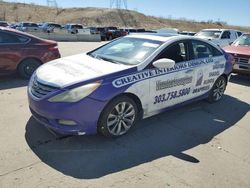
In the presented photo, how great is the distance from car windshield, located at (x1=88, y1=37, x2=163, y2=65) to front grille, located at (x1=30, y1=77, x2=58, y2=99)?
4.24ft

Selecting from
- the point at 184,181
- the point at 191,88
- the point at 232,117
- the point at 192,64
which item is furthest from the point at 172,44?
the point at 184,181

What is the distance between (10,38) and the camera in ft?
24.6

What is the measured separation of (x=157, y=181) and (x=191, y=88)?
262 centimetres

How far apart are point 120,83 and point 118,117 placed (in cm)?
55

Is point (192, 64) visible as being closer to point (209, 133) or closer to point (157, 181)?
point (209, 133)

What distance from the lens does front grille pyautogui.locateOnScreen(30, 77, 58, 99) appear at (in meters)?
4.02

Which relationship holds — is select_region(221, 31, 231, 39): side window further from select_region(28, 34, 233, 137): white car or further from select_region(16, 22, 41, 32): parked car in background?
select_region(16, 22, 41, 32): parked car in background

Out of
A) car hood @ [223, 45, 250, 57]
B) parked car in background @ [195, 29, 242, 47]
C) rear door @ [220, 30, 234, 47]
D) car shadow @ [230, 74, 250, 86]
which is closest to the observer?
car hood @ [223, 45, 250, 57]

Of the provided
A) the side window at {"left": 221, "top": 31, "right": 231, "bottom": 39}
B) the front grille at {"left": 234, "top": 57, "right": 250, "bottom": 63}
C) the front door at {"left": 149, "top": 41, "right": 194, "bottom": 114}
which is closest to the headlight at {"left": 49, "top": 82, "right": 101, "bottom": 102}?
the front door at {"left": 149, "top": 41, "right": 194, "bottom": 114}

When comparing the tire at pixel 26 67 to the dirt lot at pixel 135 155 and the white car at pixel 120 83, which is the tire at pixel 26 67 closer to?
the dirt lot at pixel 135 155

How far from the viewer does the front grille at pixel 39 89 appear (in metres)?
4.02

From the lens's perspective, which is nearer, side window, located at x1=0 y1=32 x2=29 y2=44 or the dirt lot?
the dirt lot

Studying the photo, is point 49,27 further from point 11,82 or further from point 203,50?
point 203,50

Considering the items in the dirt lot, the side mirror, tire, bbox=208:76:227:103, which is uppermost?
the side mirror
